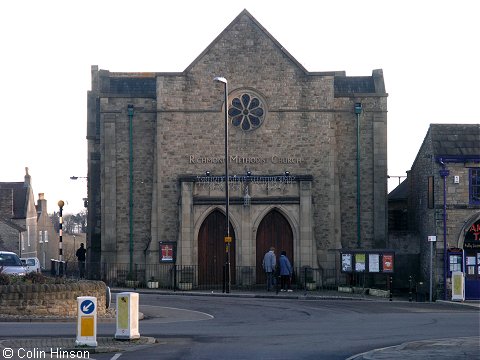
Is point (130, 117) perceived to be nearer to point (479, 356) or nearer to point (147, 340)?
point (147, 340)

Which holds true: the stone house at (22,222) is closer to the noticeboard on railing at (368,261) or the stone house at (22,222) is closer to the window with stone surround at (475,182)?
the noticeboard on railing at (368,261)

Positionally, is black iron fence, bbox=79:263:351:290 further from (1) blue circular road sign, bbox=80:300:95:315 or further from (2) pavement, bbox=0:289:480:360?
(1) blue circular road sign, bbox=80:300:95:315

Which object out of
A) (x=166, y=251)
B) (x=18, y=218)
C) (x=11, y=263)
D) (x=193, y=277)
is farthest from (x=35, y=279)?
(x=18, y=218)

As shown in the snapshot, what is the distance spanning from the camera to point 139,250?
44469mm

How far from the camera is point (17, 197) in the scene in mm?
78062

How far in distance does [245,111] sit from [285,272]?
29.0ft

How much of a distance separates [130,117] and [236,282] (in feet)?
28.0

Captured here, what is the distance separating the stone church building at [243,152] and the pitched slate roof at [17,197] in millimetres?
33033

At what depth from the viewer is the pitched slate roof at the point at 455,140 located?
39.2m

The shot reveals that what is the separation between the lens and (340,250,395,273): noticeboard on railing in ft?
126

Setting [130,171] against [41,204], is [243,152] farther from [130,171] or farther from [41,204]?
[41,204]

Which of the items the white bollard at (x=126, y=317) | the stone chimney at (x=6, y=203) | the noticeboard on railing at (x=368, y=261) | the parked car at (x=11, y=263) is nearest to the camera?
the white bollard at (x=126, y=317)

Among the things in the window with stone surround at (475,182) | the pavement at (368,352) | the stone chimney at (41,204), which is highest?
the stone chimney at (41,204)

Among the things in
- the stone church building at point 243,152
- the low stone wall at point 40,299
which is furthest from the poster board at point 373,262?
the low stone wall at point 40,299
